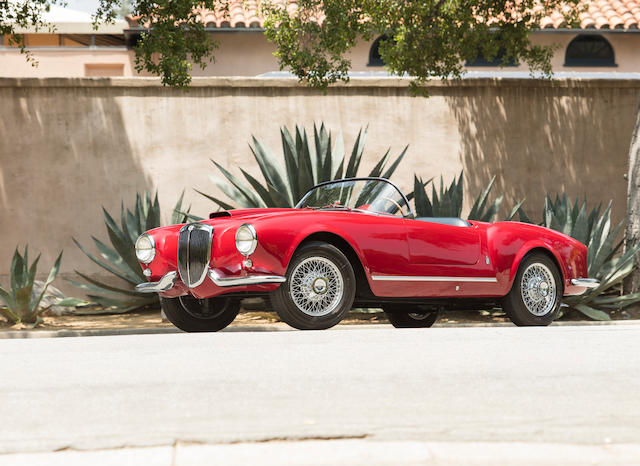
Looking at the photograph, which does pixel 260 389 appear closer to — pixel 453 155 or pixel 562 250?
pixel 562 250

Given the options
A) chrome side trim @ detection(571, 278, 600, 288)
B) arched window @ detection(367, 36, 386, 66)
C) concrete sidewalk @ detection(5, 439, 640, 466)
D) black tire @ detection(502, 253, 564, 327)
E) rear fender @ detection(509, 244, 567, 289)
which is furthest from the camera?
arched window @ detection(367, 36, 386, 66)

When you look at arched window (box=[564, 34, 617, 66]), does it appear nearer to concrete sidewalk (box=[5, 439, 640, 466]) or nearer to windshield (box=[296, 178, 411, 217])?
windshield (box=[296, 178, 411, 217])

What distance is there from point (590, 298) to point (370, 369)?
20.5 feet

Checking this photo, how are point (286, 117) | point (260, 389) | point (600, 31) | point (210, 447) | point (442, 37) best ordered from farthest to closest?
point (600, 31) → point (286, 117) → point (442, 37) → point (260, 389) → point (210, 447)

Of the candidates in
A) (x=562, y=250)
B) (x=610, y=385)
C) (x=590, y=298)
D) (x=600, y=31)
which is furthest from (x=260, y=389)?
(x=600, y=31)

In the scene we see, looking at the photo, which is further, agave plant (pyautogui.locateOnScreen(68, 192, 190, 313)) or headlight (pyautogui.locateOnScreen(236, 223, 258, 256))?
agave plant (pyautogui.locateOnScreen(68, 192, 190, 313))

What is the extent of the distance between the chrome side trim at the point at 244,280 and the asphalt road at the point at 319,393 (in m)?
0.49

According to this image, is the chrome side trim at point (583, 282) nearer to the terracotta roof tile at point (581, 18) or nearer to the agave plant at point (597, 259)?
the agave plant at point (597, 259)

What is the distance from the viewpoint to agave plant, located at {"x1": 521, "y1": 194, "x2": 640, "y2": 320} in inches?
421

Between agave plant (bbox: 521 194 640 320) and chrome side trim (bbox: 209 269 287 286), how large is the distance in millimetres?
5027

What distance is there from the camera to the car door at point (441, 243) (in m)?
7.80

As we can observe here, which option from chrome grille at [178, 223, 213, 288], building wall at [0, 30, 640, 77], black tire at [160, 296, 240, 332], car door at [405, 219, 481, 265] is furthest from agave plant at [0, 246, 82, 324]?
building wall at [0, 30, 640, 77]

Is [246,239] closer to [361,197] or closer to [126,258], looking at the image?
[361,197]

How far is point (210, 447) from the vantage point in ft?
12.0
